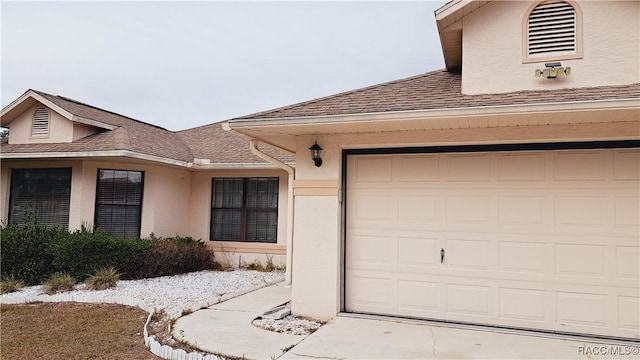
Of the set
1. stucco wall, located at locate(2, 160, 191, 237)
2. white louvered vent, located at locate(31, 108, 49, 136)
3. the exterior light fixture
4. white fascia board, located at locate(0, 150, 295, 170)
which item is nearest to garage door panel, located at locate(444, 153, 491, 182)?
the exterior light fixture

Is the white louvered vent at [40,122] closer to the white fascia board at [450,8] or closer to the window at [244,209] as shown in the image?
the window at [244,209]

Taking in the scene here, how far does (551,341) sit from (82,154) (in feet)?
31.5

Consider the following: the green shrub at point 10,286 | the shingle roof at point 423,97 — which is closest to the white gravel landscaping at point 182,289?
the green shrub at point 10,286

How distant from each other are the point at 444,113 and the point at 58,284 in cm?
783

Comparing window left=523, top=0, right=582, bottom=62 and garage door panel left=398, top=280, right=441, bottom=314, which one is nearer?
window left=523, top=0, right=582, bottom=62

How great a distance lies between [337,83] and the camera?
30.5 meters

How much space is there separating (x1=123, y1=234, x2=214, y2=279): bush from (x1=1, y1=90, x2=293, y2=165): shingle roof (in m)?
2.14

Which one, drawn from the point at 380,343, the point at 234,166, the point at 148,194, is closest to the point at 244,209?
the point at 234,166

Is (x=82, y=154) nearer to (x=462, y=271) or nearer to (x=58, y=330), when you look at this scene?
(x=58, y=330)

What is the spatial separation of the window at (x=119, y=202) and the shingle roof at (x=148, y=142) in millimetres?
887

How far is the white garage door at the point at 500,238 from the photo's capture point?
4992mm

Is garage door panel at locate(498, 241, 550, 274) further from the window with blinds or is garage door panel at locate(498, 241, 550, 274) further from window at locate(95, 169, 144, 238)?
window at locate(95, 169, 144, 238)

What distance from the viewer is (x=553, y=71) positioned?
5.16 m

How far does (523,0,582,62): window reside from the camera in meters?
5.32
